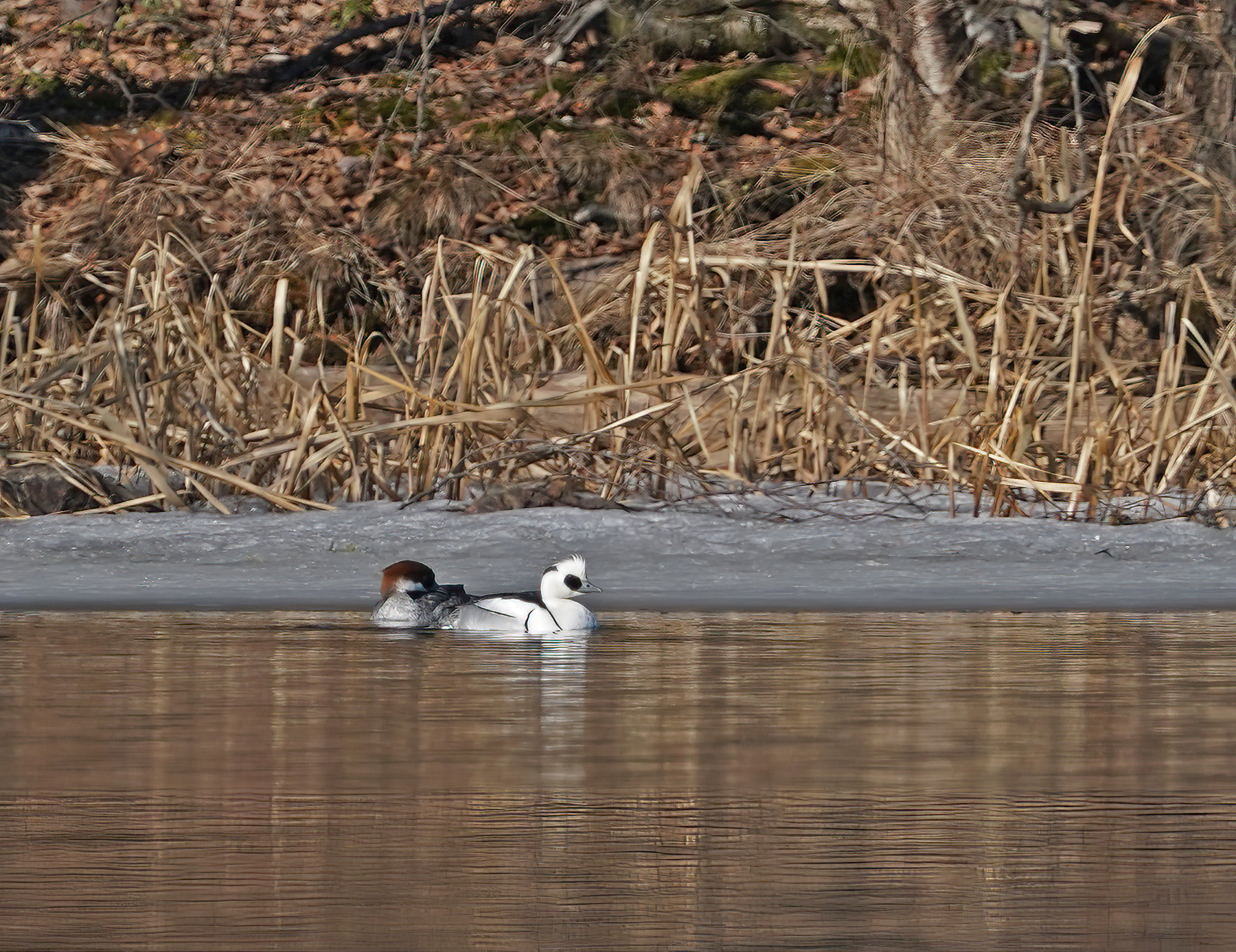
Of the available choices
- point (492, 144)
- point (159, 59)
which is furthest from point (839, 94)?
point (159, 59)

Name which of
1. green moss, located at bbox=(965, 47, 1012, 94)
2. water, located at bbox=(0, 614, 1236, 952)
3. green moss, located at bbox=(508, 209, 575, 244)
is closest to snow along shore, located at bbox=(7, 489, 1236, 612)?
water, located at bbox=(0, 614, 1236, 952)

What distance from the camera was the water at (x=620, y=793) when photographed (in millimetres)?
2564

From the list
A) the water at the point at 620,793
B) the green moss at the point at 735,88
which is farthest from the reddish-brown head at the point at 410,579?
the green moss at the point at 735,88

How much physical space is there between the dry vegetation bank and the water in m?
3.01

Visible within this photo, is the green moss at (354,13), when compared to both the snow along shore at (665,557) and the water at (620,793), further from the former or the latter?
the water at (620,793)

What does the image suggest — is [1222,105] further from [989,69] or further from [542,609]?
[542,609]

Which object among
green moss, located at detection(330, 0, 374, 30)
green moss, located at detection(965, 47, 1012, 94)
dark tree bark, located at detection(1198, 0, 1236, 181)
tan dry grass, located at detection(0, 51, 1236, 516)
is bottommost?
tan dry grass, located at detection(0, 51, 1236, 516)

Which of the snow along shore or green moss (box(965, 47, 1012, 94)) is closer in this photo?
the snow along shore

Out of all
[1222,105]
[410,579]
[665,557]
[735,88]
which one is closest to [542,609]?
[410,579]

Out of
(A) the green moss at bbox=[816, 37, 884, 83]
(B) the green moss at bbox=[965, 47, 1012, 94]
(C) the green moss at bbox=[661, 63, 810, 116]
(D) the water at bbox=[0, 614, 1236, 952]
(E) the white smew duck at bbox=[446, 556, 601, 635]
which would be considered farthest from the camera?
(C) the green moss at bbox=[661, 63, 810, 116]

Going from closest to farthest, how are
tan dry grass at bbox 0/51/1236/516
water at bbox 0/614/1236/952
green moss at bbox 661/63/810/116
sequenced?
water at bbox 0/614/1236/952
tan dry grass at bbox 0/51/1236/516
green moss at bbox 661/63/810/116

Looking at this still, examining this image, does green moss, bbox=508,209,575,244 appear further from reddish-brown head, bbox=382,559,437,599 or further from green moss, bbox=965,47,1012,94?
reddish-brown head, bbox=382,559,437,599

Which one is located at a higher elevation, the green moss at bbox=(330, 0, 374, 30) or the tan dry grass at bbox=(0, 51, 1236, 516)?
the green moss at bbox=(330, 0, 374, 30)

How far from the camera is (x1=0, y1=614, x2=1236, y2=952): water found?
256 cm
